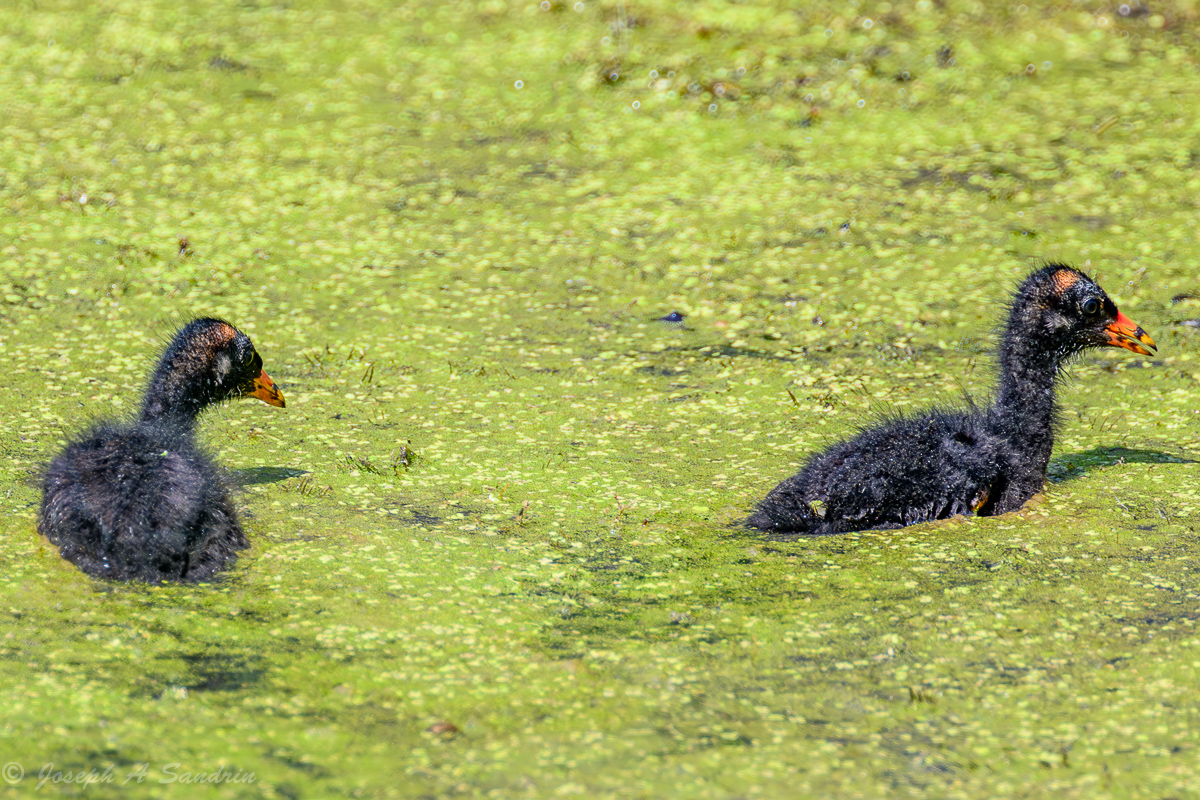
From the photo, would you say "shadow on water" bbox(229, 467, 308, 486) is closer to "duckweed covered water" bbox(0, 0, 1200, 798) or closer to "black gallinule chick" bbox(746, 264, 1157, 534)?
"duckweed covered water" bbox(0, 0, 1200, 798)

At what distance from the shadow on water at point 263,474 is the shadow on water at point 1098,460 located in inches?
119

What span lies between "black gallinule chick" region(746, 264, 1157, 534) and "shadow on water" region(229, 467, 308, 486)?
1.83 meters

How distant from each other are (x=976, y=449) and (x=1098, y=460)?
0.74 metres

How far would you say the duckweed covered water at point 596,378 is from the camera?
12.6ft

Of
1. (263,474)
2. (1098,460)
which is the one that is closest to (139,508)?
(263,474)

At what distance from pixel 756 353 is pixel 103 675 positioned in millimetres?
3559

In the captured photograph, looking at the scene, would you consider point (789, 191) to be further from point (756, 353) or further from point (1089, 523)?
point (1089, 523)

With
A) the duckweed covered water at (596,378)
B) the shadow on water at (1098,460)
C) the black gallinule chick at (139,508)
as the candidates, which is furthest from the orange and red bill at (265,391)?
the shadow on water at (1098,460)

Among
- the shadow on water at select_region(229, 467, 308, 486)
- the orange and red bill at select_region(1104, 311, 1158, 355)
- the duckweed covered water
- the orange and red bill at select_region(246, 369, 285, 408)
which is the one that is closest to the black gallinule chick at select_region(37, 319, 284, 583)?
the duckweed covered water

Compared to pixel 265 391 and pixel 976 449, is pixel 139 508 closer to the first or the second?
pixel 265 391

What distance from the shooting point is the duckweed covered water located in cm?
384

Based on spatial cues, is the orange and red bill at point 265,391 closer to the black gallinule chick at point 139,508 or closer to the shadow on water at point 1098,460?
the black gallinule chick at point 139,508

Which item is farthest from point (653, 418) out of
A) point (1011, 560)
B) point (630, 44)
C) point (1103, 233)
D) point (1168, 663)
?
point (630, 44)

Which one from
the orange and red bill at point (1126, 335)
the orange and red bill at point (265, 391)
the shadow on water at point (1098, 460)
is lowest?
the shadow on water at point (1098, 460)
